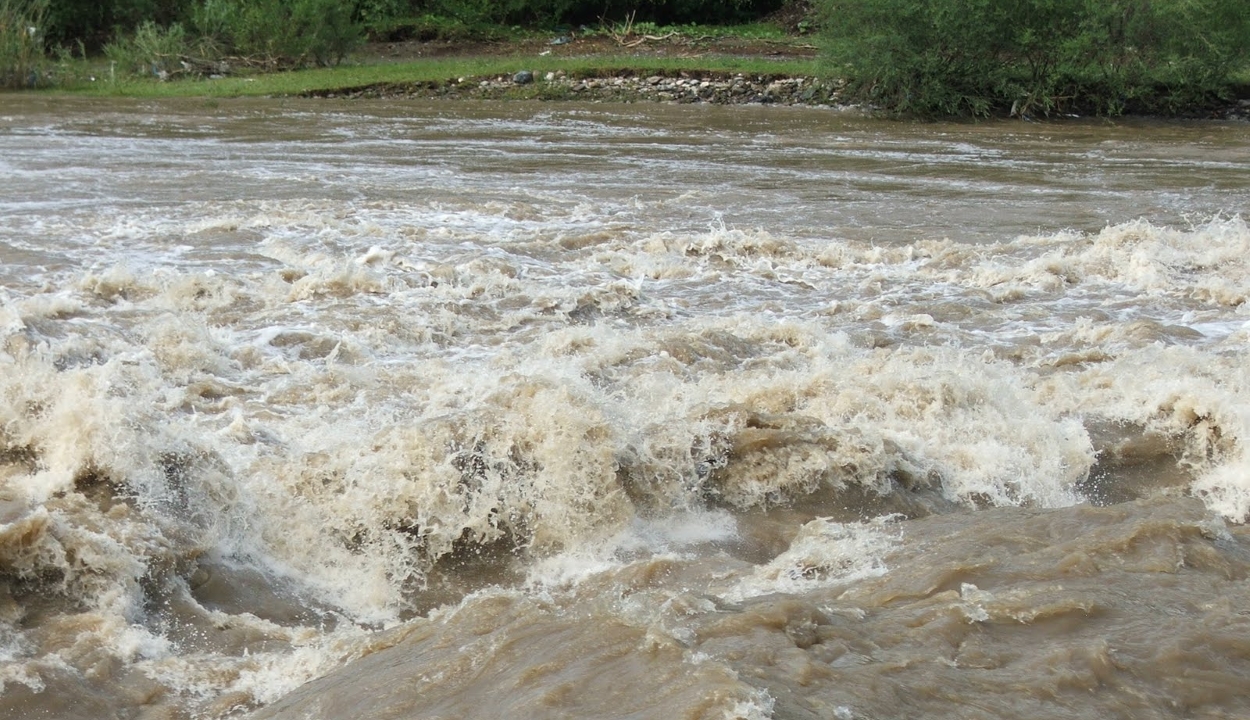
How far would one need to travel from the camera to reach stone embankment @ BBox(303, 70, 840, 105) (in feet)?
82.6

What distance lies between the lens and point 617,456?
232 inches

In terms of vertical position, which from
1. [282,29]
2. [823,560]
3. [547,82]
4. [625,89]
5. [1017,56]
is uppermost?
[282,29]

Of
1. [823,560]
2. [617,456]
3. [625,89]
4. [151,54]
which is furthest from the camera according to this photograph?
[151,54]

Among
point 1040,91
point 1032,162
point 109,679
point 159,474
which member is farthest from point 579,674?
point 1040,91

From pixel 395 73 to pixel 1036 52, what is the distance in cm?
1325

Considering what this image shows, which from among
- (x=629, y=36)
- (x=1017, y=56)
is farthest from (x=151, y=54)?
(x=1017, y=56)

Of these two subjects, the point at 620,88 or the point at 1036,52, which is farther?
the point at 620,88

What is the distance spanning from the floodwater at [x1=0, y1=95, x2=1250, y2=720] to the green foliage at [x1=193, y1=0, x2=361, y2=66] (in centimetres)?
1576

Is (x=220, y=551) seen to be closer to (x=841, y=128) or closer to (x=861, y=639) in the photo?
(x=861, y=639)

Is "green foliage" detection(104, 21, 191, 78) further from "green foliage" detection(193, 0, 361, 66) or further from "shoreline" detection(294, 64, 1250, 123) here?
"shoreline" detection(294, 64, 1250, 123)

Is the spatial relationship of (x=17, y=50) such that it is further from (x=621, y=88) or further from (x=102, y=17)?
(x=621, y=88)

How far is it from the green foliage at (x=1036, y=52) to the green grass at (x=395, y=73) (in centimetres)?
256

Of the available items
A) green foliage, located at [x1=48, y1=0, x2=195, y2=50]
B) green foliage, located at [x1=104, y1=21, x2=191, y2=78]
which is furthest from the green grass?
green foliage, located at [x1=48, y1=0, x2=195, y2=50]

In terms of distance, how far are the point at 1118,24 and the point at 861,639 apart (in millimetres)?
20826
